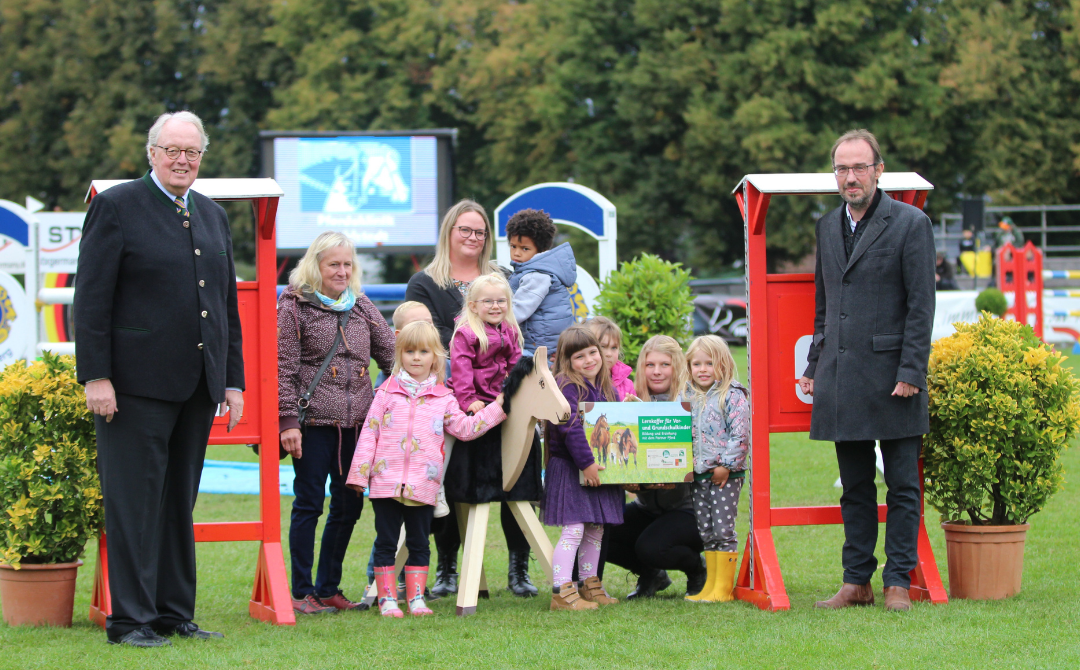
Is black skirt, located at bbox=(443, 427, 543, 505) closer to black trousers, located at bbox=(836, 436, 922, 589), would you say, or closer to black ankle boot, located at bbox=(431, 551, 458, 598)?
black ankle boot, located at bbox=(431, 551, 458, 598)

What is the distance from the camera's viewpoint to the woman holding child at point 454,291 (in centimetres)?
561

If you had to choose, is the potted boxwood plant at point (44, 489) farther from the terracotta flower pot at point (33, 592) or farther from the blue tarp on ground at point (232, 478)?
the blue tarp on ground at point (232, 478)

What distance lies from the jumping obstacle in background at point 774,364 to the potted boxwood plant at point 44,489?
9.38ft

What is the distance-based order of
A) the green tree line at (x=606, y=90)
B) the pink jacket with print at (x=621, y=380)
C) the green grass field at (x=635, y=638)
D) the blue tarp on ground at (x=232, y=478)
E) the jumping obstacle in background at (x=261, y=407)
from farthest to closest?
the green tree line at (x=606, y=90), the blue tarp on ground at (x=232, y=478), the pink jacket with print at (x=621, y=380), the jumping obstacle in background at (x=261, y=407), the green grass field at (x=635, y=638)

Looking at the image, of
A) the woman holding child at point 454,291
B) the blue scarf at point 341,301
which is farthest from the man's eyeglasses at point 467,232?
the blue scarf at point 341,301

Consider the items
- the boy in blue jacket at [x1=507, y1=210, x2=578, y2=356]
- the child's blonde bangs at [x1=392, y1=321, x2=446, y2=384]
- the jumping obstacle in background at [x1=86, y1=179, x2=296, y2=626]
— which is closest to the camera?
the jumping obstacle in background at [x1=86, y1=179, x2=296, y2=626]

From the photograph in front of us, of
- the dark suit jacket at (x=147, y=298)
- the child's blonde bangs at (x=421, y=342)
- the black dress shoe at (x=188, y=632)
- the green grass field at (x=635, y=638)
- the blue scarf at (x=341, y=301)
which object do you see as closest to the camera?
the green grass field at (x=635, y=638)

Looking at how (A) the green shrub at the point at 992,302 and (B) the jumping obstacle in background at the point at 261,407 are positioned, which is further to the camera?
(A) the green shrub at the point at 992,302

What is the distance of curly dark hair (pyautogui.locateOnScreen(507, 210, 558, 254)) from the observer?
230 inches

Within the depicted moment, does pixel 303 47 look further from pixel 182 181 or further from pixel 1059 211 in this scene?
pixel 182 181

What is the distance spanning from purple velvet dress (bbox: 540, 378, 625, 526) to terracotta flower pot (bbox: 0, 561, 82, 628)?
2.10m

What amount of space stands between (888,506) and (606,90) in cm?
2686

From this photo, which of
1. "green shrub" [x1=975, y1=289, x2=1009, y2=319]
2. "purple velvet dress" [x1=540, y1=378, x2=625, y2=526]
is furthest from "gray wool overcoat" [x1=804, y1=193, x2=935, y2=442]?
"green shrub" [x1=975, y1=289, x2=1009, y2=319]

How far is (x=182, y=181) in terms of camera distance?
439 centimetres
